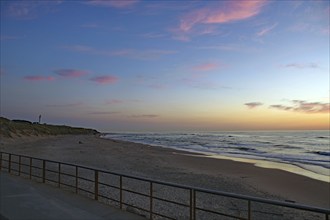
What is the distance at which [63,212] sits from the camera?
24.5 ft

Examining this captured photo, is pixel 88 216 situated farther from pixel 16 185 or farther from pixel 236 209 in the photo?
pixel 236 209

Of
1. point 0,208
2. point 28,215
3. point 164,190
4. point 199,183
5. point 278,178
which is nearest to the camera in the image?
point 28,215

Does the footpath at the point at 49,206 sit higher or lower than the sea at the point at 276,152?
higher

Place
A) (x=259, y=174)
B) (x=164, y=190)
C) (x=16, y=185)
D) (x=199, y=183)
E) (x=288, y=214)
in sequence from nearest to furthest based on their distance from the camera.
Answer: (x=16, y=185) → (x=288, y=214) → (x=164, y=190) → (x=199, y=183) → (x=259, y=174)

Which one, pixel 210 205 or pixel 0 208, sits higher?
pixel 0 208

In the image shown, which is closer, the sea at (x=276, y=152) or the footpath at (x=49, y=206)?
the footpath at (x=49, y=206)

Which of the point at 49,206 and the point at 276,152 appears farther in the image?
the point at 276,152

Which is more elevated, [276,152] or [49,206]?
[49,206]

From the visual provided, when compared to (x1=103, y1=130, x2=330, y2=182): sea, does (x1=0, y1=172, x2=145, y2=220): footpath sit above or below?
above

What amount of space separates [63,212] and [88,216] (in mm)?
643

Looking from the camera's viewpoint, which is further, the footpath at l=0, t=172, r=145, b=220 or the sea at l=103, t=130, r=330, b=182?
the sea at l=103, t=130, r=330, b=182

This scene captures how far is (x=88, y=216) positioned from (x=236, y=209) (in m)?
6.21

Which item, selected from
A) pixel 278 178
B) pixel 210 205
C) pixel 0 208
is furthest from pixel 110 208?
pixel 278 178

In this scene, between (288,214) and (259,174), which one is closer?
(288,214)
